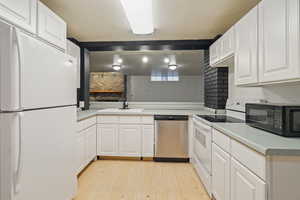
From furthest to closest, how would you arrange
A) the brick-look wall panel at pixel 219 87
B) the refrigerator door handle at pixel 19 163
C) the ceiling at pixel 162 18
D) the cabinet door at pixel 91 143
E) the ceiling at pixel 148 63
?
the ceiling at pixel 148 63 → the brick-look wall panel at pixel 219 87 → the cabinet door at pixel 91 143 → the ceiling at pixel 162 18 → the refrigerator door handle at pixel 19 163

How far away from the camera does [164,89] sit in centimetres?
826

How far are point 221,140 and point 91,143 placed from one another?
7.11 feet

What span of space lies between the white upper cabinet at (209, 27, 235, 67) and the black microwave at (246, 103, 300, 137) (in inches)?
37.2

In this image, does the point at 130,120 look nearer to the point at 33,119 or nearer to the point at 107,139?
the point at 107,139

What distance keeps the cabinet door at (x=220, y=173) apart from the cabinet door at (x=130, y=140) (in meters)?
1.60

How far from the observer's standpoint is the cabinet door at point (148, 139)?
3391mm

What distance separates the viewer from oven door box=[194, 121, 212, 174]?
225 centimetres

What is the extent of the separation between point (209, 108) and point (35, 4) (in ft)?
9.91

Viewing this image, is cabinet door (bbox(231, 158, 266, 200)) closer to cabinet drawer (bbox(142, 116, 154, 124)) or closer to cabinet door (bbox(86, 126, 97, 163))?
cabinet drawer (bbox(142, 116, 154, 124))

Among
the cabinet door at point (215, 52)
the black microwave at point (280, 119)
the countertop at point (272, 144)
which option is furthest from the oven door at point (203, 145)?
the cabinet door at point (215, 52)

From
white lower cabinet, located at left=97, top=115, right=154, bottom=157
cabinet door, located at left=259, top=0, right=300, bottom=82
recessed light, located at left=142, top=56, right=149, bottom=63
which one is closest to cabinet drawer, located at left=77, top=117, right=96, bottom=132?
white lower cabinet, located at left=97, top=115, right=154, bottom=157

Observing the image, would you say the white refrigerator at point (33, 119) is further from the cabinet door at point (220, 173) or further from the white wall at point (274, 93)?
the white wall at point (274, 93)

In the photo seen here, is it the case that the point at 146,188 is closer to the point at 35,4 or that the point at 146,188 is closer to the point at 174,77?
the point at 35,4

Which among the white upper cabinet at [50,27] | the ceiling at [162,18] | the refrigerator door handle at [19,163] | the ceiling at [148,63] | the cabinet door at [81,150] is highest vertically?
the ceiling at [148,63]
